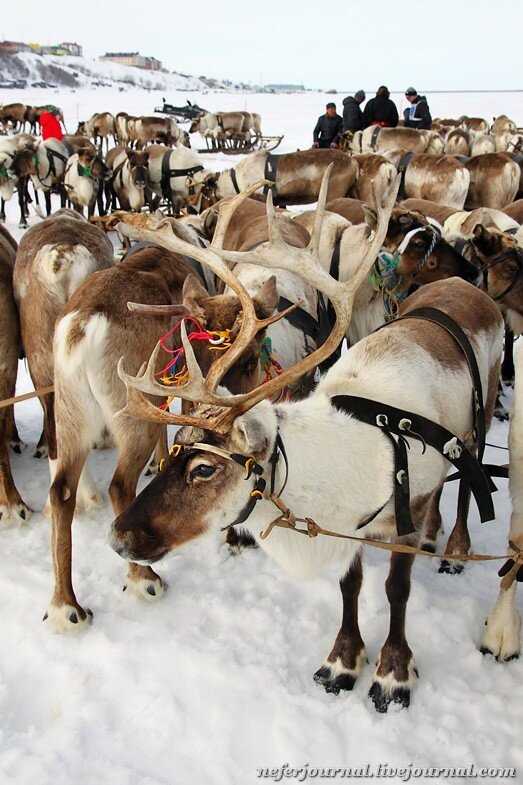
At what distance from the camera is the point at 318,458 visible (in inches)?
87.9

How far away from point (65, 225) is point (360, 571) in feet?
9.11

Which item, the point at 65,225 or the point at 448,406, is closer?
the point at 448,406

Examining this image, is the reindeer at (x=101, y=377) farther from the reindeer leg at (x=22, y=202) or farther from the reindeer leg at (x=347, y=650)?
the reindeer leg at (x=22, y=202)

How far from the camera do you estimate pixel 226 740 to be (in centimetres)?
238

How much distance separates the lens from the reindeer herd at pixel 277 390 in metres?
2.14

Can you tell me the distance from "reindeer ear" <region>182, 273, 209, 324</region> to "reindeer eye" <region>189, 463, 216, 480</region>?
106 centimetres

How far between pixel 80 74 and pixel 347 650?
330ft

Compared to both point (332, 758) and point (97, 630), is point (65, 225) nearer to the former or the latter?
point (97, 630)

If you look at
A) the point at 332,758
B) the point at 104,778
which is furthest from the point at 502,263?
the point at 104,778

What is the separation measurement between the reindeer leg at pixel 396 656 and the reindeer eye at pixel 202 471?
0.93 meters

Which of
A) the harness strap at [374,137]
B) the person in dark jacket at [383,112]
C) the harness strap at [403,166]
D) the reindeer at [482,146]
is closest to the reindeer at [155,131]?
the person in dark jacket at [383,112]

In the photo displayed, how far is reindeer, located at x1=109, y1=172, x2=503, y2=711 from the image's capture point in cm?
211

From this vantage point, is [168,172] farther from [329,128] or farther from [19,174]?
[329,128]

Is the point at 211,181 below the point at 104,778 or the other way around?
the other way around
